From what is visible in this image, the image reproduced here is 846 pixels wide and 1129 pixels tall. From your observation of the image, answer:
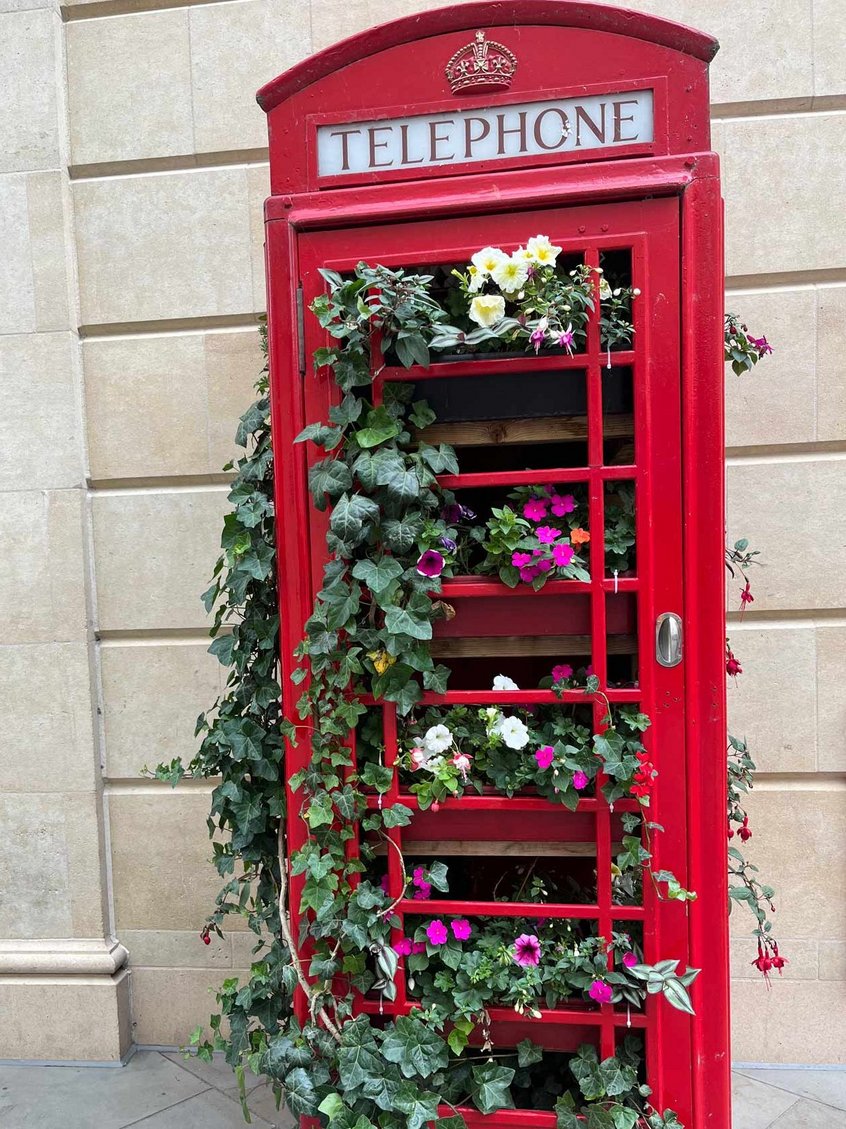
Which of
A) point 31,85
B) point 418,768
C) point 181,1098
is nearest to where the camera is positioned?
point 418,768

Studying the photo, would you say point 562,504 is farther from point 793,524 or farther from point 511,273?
point 793,524

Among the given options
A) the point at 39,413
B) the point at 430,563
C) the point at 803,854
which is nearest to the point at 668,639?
the point at 430,563

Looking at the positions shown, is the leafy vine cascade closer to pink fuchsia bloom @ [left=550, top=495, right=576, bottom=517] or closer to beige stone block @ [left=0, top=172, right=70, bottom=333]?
pink fuchsia bloom @ [left=550, top=495, right=576, bottom=517]

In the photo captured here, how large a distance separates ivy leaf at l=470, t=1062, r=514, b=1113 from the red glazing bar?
5.58 feet

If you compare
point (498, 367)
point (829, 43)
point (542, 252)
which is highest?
point (829, 43)

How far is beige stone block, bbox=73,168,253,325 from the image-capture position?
9.94ft

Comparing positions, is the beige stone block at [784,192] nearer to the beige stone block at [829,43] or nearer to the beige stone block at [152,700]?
the beige stone block at [829,43]

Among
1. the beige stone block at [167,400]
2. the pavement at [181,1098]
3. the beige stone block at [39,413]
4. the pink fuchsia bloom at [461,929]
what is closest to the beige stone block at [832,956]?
the pavement at [181,1098]

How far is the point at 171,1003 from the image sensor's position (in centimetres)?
320

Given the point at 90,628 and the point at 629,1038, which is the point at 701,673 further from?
the point at 90,628

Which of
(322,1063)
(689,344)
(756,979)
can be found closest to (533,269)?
(689,344)

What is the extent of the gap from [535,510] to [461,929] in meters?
1.05

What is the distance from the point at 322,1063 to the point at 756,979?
1.76 metres

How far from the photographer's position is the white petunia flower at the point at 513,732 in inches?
74.0
